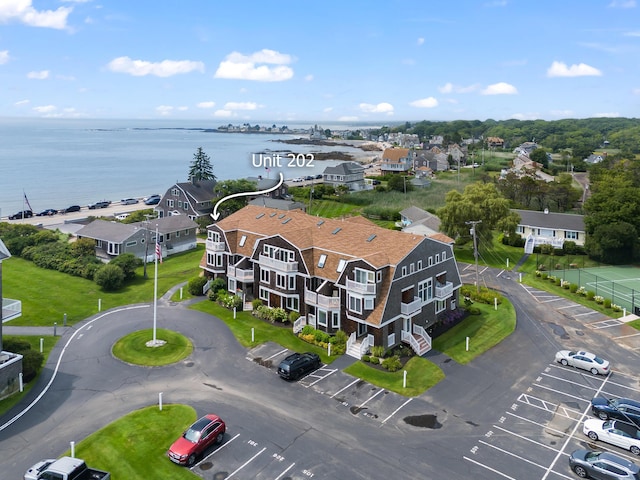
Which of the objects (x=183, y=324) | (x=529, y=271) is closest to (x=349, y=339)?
(x=183, y=324)

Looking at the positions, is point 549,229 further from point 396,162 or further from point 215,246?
point 396,162

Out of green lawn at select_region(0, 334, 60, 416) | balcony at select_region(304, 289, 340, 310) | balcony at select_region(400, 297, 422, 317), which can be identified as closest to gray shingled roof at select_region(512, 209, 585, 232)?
balcony at select_region(400, 297, 422, 317)

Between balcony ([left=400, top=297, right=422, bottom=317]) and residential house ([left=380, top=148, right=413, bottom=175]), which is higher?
residential house ([left=380, top=148, right=413, bottom=175])

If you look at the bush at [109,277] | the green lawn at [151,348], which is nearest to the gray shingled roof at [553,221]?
the green lawn at [151,348]

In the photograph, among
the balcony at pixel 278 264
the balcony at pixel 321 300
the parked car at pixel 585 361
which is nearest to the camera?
the parked car at pixel 585 361

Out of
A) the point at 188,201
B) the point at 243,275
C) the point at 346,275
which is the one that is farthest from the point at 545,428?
the point at 188,201

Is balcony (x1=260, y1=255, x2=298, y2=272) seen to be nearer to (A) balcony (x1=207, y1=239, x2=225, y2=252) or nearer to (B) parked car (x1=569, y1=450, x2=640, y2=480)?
(A) balcony (x1=207, y1=239, x2=225, y2=252)

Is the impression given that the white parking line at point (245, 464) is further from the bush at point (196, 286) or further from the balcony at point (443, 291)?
the bush at point (196, 286)
